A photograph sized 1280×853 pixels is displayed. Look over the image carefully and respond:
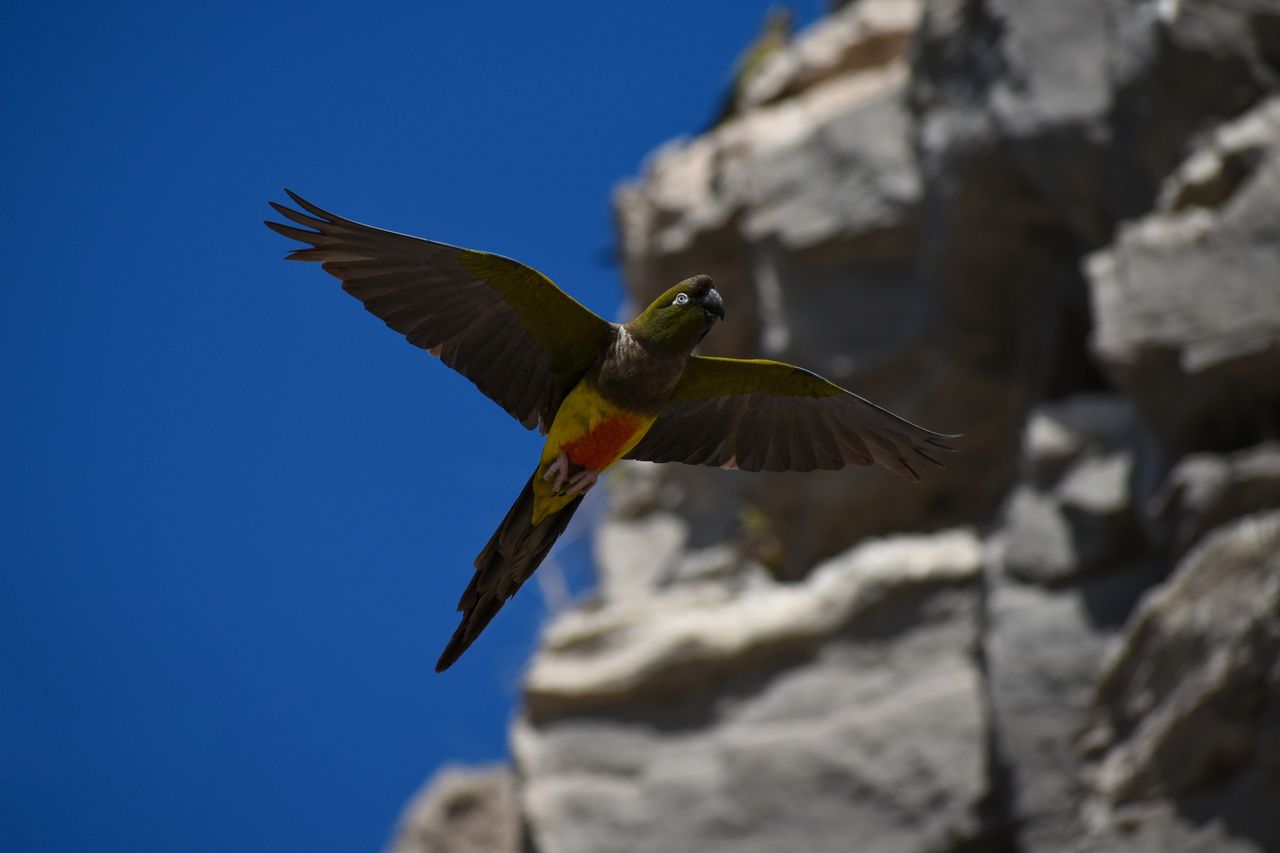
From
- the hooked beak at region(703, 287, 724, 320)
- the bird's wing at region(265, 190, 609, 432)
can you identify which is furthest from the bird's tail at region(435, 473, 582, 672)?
the hooked beak at region(703, 287, 724, 320)

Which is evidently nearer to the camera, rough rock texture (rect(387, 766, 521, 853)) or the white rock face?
the white rock face

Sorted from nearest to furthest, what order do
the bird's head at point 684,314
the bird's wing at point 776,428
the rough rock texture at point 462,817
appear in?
the bird's head at point 684,314, the bird's wing at point 776,428, the rough rock texture at point 462,817

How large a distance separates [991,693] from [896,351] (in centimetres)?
406

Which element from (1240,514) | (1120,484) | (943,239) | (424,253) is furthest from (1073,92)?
(424,253)

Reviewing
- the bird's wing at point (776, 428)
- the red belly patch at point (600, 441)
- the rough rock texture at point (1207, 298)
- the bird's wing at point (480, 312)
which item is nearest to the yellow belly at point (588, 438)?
the red belly patch at point (600, 441)

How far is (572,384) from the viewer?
5.73 meters

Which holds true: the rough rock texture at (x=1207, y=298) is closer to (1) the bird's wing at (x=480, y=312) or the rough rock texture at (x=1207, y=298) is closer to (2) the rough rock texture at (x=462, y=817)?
(1) the bird's wing at (x=480, y=312)

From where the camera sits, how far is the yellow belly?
212 inches

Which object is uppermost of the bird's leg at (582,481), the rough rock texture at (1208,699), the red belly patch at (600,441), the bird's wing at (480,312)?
the bird's wing at (480,312)

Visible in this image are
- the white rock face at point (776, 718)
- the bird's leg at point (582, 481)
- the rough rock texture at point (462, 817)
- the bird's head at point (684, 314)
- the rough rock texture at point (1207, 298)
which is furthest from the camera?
the rough rock texture at point (462, 817)

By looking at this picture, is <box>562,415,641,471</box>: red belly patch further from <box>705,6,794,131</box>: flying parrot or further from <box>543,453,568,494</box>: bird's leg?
<box>705,6,794,131</box>: flying parrot

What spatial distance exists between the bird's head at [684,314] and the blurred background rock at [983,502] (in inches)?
165

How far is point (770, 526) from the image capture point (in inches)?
574

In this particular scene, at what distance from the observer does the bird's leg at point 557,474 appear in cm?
539
